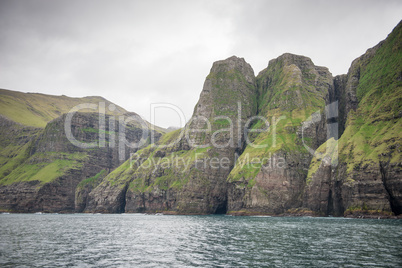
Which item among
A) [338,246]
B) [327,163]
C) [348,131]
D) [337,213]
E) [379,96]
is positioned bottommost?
[337,213]

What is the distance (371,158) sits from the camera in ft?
450

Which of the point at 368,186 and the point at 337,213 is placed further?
the point at 337,213

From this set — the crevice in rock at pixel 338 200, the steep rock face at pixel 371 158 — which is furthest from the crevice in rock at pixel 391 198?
the crevice in rock at pixel 338 200

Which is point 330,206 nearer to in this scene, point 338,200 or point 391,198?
point 338,200

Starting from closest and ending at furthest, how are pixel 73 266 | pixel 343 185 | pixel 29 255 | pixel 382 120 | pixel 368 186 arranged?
pixel 73 266
pixel 29 255
pixel 368 186
pixel 343 185
pixel 382 120

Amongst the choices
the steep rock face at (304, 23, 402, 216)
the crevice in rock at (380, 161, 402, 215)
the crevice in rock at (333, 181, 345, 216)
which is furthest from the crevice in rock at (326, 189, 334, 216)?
the crevice in rock at (380, 161, 402, 215)

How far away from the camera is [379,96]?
17675 cm

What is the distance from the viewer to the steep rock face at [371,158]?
125m

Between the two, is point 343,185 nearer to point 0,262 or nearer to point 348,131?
point 348,131

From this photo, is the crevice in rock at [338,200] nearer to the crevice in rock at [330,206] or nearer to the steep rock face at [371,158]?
the steep rock face at [371,158]

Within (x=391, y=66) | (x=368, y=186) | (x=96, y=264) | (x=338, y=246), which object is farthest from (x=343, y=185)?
(x=96, y=264)

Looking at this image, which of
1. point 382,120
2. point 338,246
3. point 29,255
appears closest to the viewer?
point 29,255

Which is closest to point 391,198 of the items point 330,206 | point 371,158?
point 371,158

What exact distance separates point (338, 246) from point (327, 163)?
12396 centimetres
